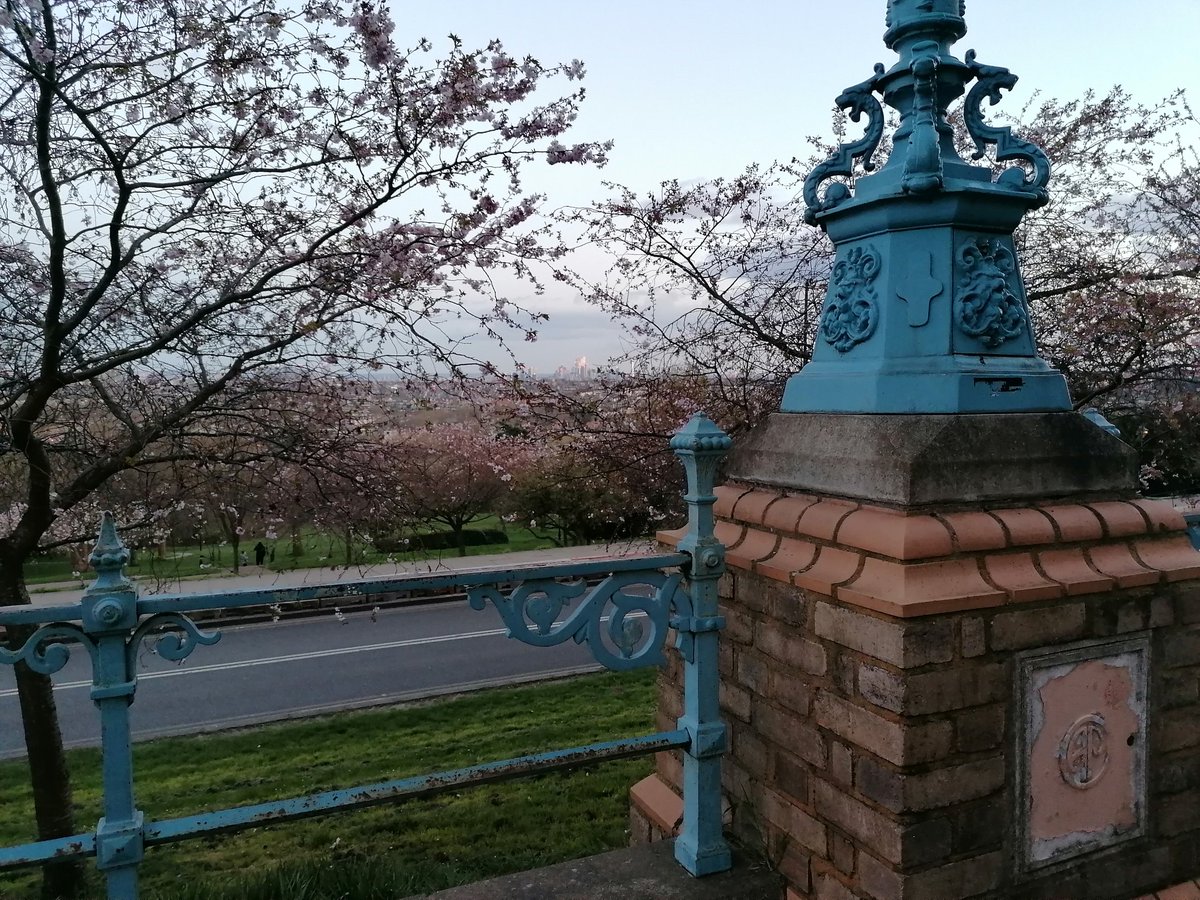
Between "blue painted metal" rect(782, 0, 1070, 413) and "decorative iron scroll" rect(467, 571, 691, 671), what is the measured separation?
0.78m

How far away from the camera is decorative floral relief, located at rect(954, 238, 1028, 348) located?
2.12 meters

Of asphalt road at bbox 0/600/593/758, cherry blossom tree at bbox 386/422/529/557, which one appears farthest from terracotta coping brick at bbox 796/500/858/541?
asphalt road at bbox 0/600/593/758

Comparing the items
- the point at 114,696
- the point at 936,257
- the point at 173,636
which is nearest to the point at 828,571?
the point at 936,257

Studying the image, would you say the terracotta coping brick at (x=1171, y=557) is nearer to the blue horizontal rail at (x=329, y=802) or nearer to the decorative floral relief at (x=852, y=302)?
the decorative floral relief at (x=852, y=302)

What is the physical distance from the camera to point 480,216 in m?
5.44

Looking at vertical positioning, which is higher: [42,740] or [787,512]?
[787,512]

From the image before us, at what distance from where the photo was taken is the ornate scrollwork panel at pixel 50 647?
1.54 m

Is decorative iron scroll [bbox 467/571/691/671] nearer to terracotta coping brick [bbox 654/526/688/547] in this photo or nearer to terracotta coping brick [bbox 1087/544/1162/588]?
terracotta coping brick [bbox 654/526/688/547]

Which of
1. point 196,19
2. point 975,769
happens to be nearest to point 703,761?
point 975,769

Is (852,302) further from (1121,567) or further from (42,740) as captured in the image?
(42,740)

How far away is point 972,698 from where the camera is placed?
6.10 ft

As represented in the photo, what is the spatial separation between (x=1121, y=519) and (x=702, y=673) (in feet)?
4.11

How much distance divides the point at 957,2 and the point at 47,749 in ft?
21.5

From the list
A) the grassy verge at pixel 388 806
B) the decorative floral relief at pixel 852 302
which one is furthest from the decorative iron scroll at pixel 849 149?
the grassy verge at pixel 388 806
